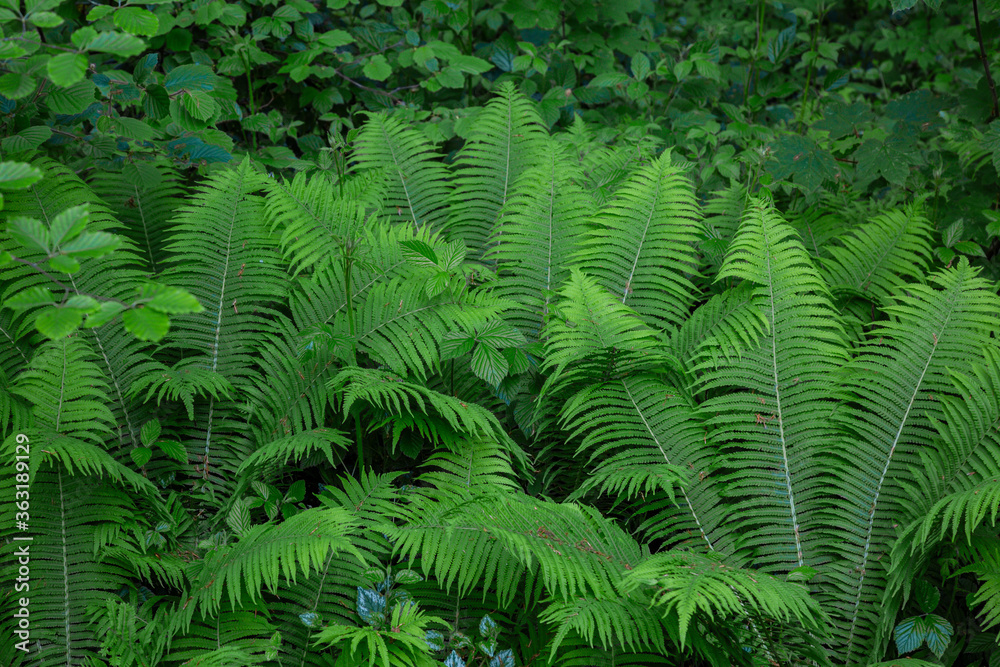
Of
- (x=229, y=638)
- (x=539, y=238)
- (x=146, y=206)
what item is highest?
(x=539, y=238)

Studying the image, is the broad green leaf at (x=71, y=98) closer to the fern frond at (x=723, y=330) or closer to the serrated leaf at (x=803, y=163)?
the fern frond at (x=723, y=330)

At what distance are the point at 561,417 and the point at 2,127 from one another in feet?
8.13

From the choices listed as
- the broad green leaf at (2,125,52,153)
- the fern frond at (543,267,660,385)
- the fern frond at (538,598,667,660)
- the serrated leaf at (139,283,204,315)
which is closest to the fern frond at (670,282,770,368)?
the fern frond at (543,267,660,385)

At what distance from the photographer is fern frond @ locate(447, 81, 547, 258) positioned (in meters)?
3.19

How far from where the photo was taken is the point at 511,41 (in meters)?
4.31

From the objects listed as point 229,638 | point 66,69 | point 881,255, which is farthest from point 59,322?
point 881,255

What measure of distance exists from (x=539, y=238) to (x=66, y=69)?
1.70 metres

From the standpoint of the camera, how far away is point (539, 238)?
2.96 meters

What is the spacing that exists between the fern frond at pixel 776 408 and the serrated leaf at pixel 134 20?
1865 mm

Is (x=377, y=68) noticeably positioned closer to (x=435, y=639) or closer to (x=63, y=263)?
(x=63, y=263)

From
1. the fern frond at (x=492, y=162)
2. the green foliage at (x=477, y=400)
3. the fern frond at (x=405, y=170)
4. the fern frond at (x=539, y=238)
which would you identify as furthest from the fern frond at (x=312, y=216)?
the fern frond at (x=539, y=238)

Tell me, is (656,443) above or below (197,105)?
below

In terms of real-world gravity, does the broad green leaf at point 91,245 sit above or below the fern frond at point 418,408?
above

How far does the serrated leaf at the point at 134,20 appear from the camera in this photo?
1868mm
